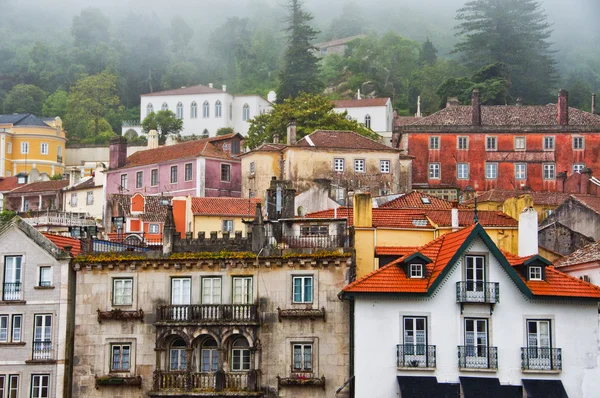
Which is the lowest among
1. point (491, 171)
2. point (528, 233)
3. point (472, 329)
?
point (472, 329)

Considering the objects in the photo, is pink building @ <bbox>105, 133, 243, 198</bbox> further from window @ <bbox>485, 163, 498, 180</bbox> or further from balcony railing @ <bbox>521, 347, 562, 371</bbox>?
balcony railing @ <bbox>521, 347, 562, 371</bbox>

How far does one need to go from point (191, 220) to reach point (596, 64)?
133761 mm

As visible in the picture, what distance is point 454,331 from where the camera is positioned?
43094 millimetres

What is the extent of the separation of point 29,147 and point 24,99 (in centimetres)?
3332

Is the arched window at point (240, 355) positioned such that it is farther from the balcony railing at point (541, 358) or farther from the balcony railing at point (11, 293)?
the balcony railing at point (541, 358)

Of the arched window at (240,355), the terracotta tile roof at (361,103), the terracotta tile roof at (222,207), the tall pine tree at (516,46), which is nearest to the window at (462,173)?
the terracotta tile roof at (222,207)

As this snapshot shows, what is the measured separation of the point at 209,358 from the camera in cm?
4562

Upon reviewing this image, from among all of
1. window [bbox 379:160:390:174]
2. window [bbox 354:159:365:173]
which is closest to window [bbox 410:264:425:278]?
window [bbox 354:159:365:173]

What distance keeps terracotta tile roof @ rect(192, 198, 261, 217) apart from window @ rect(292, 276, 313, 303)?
25.4 meters

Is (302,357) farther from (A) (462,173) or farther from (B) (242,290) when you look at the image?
(A) (462,173)

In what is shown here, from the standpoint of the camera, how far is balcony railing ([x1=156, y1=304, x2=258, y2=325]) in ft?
148

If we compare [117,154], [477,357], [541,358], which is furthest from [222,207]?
[541,358]

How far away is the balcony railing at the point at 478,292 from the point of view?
4312cm

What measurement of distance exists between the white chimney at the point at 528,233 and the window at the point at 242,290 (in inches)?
466
